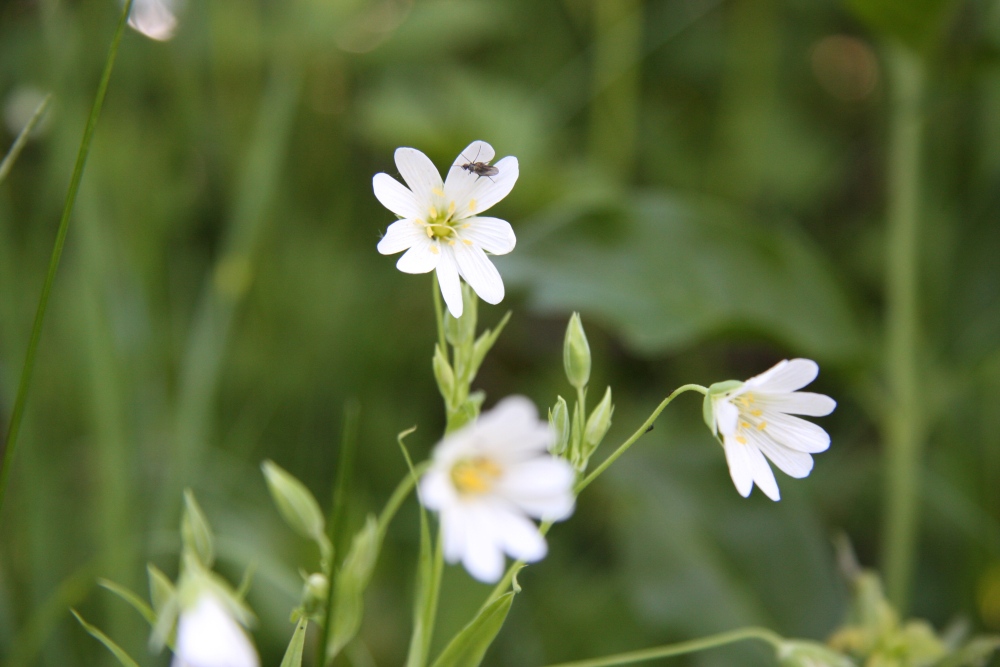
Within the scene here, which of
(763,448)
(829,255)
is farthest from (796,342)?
(829,255)

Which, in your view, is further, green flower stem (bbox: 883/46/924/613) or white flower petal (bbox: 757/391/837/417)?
green flower stem (bbox: 883/46/924/613)

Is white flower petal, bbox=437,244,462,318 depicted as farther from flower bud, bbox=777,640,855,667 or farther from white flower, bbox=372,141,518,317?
flower bud, bbox=777,640,855,667

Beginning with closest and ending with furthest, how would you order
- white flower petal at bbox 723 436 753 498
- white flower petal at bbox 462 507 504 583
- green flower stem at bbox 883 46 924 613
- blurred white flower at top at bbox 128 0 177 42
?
1. white flower petal at bbox 462 507 504 583
2. white flower petal at bbox 723 436 753 498
3. green flower stem at bbox 883 46 924 613
4. blurred white flower at top at bbox 128 0 177 42

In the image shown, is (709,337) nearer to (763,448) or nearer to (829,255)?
(763,448)

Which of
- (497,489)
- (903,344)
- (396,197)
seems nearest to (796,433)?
(497,489)

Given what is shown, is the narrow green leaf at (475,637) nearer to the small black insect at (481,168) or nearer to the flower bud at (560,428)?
the flower bud at (560,428)

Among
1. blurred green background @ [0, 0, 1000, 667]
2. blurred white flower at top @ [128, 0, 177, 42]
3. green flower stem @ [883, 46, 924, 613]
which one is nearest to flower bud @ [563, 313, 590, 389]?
blurred green background @ [0, 0, 1000, 667]

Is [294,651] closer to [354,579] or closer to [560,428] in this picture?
[354,579]
